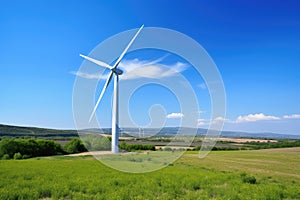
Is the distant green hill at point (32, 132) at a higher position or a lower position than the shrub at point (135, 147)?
higher

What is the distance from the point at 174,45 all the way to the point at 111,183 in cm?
1200

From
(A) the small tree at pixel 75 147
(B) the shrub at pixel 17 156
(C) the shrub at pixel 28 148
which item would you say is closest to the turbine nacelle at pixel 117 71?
(B) the shrub at pixel 17 156

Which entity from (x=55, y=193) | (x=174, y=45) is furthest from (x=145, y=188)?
(x=174, y=45)

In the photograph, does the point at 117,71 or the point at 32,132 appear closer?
the point at 117,71

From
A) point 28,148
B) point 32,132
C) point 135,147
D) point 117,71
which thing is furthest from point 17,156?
point 32,132

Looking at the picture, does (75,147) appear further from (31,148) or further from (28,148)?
(28,148)

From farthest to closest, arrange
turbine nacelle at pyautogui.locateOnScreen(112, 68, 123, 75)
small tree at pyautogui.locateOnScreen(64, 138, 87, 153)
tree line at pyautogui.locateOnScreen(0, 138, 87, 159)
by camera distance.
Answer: small tree at pyautogui.locateOnScreen(64, 138, 87, 153)
tree line at pyautogui.locateOnScreen(0, 138, 87, 159)
turbine nacelle at pyautogui.locateOnScreen(112, 68, 123, 75)

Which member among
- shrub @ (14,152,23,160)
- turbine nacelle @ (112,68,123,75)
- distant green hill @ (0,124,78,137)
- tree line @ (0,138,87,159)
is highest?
turbine nacelle @ (112,68,123,75)

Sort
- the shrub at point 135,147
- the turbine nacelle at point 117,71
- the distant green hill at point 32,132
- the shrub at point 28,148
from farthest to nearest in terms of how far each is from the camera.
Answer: the distant green hill at point 32,132 < the shrub at point 135,147 < the shrub at point 28,148 < the turbine nacelle at point 117,71

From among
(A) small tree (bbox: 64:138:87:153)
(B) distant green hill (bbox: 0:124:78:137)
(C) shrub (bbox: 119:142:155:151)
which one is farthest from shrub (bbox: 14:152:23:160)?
(B) distant green hill (bbox: 0:124:78:137)

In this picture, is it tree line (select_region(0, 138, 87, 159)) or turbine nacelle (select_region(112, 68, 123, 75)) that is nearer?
turbine nacelle (select_region(112, 68, 123, 75))

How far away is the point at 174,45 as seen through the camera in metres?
22.3

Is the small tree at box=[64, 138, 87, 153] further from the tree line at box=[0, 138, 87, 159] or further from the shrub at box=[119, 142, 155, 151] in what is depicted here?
the shrub at box=[119, 142, 155, 151]

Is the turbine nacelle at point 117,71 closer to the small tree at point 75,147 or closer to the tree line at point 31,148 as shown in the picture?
the tree line at point 31,148
